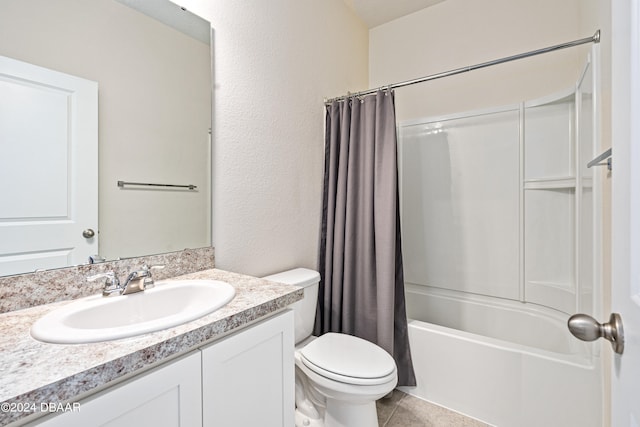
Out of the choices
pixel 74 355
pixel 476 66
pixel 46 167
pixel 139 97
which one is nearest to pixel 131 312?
pixel 74 355

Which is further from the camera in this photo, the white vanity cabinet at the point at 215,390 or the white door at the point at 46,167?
the white door at the point at 46,167

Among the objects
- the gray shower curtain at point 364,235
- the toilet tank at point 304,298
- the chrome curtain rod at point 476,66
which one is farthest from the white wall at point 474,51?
the toilet tank at point 304,298

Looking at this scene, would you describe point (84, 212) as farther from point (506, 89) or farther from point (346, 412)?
point (506, 89)

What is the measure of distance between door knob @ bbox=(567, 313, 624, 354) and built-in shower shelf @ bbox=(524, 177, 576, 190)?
5.44ft

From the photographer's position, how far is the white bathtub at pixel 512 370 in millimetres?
1340

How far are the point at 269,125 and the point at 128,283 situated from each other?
104 cm

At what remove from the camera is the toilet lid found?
4.09 feet

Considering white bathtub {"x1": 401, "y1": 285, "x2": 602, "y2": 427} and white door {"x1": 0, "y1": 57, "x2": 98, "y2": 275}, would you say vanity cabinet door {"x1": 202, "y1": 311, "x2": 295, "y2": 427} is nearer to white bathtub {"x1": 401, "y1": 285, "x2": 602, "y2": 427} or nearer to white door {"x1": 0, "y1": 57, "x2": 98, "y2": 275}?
white door {"x1": 0, "y1": 57, "x2": 98, "y2": 275}

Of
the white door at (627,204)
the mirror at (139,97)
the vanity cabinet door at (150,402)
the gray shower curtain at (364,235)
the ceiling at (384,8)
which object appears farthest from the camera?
the ceiling at (384,8)

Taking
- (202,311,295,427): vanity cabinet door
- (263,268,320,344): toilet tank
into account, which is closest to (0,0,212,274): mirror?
(263,268,320,344): toilet tank

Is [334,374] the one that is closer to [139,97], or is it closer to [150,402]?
[150,402]

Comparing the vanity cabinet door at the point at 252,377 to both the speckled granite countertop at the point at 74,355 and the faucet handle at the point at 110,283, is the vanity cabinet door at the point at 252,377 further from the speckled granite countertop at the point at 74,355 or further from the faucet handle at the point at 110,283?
the faucet handle at the point at 110,283

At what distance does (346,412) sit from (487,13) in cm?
270

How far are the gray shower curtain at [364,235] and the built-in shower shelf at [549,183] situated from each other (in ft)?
3.24
